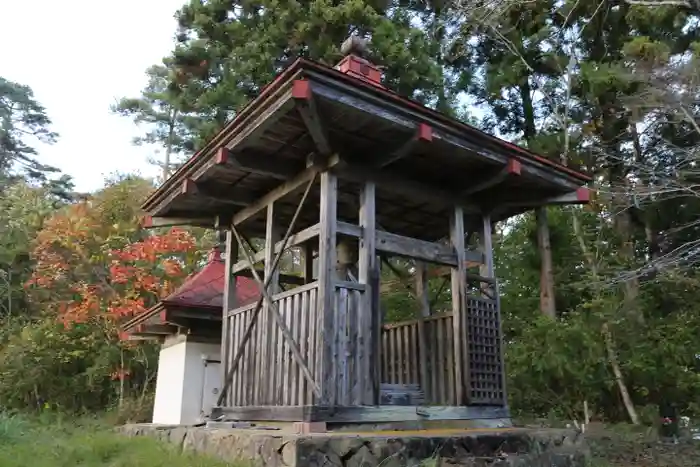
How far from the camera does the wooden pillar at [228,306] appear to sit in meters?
6.94

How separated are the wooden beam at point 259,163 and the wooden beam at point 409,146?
90 centimetres

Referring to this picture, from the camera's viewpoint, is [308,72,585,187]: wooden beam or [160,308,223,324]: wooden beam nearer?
[308,72,585,187]: wooden beam

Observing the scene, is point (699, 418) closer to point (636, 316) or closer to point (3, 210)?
point (636, 316)

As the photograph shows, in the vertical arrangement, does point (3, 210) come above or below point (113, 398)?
above

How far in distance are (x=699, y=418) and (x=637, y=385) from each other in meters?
1.11

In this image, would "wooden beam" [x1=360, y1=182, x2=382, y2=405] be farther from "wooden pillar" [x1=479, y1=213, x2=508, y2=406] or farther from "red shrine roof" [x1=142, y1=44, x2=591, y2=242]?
"wooden pillar" [x1=479, y1=213, x2=508, y2=406]

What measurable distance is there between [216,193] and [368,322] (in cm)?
265

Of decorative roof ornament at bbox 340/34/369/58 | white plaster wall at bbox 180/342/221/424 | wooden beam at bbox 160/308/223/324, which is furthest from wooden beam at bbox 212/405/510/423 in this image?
decorative roof ornament at bbox 340/34/369/58

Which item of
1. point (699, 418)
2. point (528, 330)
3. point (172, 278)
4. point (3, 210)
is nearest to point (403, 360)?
point (528, 330)

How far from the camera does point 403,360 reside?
7367 mm

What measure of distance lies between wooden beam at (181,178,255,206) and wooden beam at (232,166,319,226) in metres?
0.14

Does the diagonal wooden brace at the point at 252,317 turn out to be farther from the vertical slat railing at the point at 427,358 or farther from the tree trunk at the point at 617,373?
the tree trunk at the point at 617,373

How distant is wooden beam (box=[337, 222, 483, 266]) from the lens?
19.7 feet

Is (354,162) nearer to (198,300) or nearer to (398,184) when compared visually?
(398,184)
